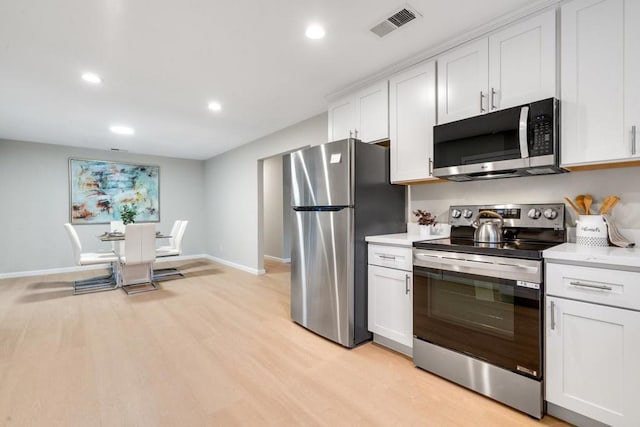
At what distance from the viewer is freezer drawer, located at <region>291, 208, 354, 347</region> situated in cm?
251

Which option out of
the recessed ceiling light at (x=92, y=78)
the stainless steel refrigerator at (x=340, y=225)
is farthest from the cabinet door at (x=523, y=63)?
the recessed ceiling light at (x=92, y=78)

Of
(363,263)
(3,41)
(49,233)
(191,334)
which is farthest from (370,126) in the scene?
(49,233)

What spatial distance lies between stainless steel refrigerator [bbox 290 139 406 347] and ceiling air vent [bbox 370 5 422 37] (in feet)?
2.62

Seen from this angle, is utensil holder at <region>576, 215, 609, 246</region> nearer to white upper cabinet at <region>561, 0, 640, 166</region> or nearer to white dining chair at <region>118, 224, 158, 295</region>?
white upper cabinet at <region>561, 0, 640, 166</region>

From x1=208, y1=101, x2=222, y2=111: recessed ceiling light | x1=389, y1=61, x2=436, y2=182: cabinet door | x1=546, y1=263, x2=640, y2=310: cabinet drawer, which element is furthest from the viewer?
x1=208, y1=101, x2=222, y2=111: recessed ceiling light

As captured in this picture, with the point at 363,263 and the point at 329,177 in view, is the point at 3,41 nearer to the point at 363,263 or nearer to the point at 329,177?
the point at 329,177

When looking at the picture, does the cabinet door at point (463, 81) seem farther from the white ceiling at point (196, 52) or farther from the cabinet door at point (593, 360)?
the cabinet door at point (593, 360)

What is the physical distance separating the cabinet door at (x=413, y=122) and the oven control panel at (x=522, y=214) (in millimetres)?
427

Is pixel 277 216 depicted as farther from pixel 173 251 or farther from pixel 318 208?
pixel 318 208

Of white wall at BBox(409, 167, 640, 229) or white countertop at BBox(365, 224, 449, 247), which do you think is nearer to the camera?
white wall at BBox(409, 167, 640, 229)

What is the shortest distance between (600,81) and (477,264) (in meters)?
1.21

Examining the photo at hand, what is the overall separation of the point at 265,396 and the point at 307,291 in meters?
1.12

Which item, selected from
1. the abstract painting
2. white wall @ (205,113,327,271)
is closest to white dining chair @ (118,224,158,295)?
white wall @ (205,113,327,271)

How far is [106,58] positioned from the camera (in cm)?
252
